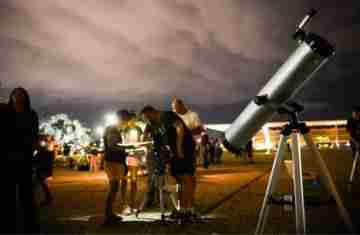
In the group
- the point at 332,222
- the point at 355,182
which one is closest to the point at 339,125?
the point at 355,182

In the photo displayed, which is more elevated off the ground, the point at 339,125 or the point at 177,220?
the point at 339,125

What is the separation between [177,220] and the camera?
18.8ft

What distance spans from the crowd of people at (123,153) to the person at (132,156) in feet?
0.06

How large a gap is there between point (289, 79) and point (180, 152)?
8.02 ft

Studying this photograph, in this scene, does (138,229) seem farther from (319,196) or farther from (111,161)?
(319,196)

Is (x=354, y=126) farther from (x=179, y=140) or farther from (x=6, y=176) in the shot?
(x=6, y=176)

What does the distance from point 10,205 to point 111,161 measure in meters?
1.80

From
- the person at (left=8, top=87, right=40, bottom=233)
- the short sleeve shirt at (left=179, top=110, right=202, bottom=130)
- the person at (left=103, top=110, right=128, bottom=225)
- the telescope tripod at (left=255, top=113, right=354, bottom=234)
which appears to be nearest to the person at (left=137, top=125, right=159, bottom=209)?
the person at (left=103, top=110, right=128, bottom=225)

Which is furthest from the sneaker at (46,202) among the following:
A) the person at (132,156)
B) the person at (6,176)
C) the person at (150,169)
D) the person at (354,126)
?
the person at (354,126)

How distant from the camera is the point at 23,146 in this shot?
4688 mm

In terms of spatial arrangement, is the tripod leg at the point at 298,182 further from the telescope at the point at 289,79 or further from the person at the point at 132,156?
the person at the point at 132,156

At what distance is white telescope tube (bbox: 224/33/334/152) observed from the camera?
3586 millimetres

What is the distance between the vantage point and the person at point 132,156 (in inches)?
265

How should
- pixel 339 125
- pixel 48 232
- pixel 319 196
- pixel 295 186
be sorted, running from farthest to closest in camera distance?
pixel 339 125 < pixel 48 232 < pixel 319 196 < pixel 295 186
